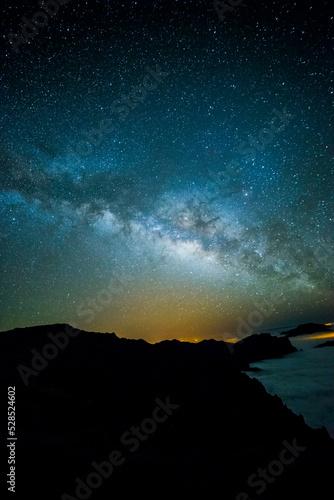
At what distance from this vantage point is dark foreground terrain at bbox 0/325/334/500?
3812 millimetres

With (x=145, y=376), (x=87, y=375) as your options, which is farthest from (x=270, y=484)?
(x=87, y=375)

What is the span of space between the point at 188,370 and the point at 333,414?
18.1 meters

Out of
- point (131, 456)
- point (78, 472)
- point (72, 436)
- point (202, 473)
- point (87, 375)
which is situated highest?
point (87, 375)

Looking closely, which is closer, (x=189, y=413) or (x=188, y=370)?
(x=189, y=413)

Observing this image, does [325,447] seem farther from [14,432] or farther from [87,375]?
[14,432]

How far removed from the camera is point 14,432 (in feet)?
13.8

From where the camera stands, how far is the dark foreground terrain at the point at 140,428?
3812 mm

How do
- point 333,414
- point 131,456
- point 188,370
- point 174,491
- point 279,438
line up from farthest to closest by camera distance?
1. point 333,414
2. point 188,370
3. point 279,438
4. point 131,456
5. point 174,491

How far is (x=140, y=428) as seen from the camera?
5957 millimetres

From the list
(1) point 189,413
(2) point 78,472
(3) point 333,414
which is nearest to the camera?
(2) point 78,472

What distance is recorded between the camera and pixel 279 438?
26.6ft

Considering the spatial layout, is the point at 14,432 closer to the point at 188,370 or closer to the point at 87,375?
the point at 87,375

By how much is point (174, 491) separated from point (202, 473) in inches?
49.2

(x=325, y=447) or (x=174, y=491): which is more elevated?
(x=174, y=491)
